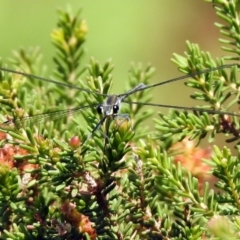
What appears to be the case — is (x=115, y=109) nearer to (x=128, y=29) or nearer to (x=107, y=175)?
(x=107, y=175)

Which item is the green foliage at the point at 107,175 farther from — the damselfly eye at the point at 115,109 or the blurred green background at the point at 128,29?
the blurred green background at the point at 128,29

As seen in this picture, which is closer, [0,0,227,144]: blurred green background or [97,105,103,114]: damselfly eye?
[97,105,103,114]: damselfly eye

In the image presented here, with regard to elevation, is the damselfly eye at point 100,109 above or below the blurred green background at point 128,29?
below

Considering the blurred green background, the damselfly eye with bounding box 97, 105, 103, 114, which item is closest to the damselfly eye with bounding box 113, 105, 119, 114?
the damselfly eye with bounding box 97, 105, 103, 114

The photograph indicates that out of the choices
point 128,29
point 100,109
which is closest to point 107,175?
point 100,109

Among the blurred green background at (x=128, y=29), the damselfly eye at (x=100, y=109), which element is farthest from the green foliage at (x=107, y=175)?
the blurred green background at (x=128, y=29)

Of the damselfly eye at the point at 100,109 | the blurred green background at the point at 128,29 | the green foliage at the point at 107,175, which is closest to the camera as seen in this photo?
the green foliage at the point at 107,175

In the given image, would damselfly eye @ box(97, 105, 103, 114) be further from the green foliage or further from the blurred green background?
the blurred green background

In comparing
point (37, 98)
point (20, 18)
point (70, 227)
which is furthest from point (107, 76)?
point (20, 18)

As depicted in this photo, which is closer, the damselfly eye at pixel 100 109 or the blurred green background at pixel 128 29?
the damselfly eye at pixel 100 109
